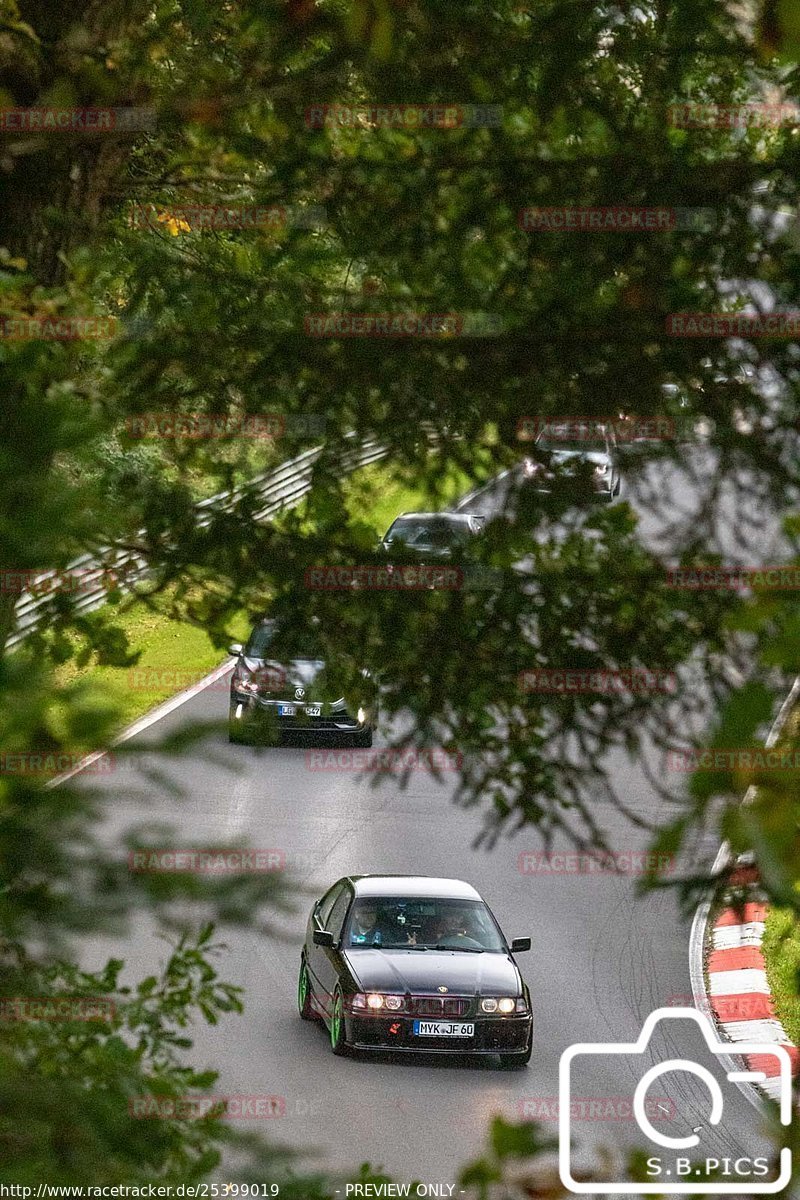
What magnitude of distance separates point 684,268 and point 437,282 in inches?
32.8

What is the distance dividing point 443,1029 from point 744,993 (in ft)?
11.4

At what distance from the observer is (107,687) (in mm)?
1736

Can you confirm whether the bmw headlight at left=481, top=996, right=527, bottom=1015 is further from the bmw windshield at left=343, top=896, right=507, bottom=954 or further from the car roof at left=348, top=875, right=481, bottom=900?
the car roof at left=348, top=875, right=481, bottom=900

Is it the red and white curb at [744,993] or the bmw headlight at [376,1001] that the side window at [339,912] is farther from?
the red and white curb at [744,993]

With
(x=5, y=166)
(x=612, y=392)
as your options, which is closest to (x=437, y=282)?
(x=612, y=392)

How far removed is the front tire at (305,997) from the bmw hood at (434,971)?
35.7 inches

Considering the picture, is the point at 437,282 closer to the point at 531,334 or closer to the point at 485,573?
the point at 531,334

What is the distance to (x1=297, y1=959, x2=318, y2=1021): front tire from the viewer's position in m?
13.3

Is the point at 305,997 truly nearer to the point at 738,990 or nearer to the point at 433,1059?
the point at 433,1059

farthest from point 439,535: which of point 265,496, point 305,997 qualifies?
point 305,997

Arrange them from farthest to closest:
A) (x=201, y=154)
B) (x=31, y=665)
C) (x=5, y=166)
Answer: (x=201, y=154), (x=5, y=166), (x=31, y=665)

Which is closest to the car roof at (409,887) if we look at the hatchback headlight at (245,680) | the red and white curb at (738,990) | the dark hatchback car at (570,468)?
the hatchback headlight at (245,680)

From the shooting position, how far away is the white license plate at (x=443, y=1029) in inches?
482

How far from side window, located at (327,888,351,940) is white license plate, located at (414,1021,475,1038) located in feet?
3.77
